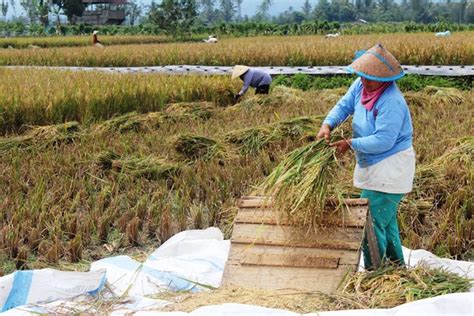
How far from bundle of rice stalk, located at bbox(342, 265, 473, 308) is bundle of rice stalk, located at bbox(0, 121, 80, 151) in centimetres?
401

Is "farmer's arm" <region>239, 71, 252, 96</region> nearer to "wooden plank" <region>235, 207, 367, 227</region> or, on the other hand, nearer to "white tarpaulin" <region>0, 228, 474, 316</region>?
"white tarpaulin" <region>0, 228, 474, 316</region>

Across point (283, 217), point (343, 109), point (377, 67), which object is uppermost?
point (377, 67)

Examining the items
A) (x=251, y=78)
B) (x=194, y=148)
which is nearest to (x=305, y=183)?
(x=194, y=148)

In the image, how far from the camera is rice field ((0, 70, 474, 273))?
4.10 meters

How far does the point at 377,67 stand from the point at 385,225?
29.0 inches

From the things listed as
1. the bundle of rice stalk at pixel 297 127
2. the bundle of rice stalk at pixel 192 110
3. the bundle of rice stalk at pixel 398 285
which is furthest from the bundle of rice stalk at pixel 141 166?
the bundle of rice stalk at pixel 398 285

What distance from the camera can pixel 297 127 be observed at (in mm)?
6465

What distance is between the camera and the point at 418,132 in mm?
6656

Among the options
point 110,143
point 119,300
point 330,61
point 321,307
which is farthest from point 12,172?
point 330,61

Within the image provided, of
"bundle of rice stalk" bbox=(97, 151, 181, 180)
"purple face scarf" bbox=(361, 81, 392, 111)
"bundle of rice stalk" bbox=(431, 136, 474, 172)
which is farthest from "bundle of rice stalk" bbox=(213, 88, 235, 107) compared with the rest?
"purple face scarf" bbox=(361, 81, 392, 111)

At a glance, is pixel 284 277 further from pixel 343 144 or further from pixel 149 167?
pixel 149 167

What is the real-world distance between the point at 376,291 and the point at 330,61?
12062 millimetres

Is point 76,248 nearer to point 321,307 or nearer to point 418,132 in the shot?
point 321,307

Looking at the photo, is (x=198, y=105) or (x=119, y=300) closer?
(x=119, y=300)
